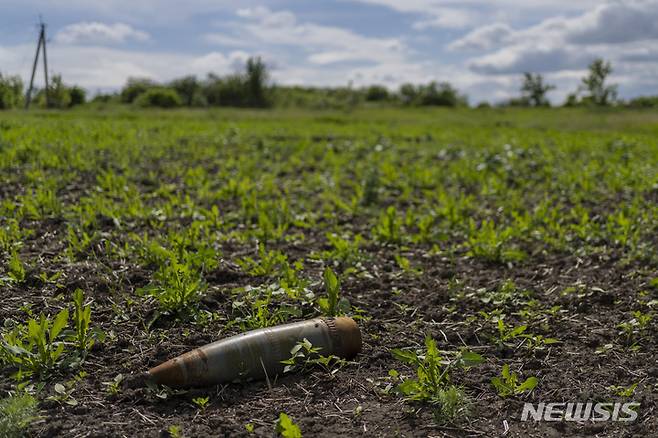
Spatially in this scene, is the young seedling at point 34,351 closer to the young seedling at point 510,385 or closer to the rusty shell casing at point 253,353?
the rusty shell casing at point 253,353

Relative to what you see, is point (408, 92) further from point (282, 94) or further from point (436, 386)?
point (436, 386)

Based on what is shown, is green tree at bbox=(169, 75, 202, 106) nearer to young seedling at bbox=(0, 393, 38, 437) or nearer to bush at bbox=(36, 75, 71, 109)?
bush at bbox=(36, 75, 71, 109)

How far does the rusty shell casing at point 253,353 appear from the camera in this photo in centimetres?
337

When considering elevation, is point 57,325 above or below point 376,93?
below

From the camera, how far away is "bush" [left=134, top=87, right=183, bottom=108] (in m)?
Result: 42.8

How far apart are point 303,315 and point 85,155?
6.71 m

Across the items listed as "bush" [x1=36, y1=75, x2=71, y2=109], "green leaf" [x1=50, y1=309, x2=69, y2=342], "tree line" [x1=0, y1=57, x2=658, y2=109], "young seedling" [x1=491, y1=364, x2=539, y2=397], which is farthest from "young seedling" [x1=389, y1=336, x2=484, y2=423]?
"tree line" [x1=0, y1=57, x2=658, y2=109]

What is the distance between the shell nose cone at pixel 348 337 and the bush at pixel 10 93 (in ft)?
40.4

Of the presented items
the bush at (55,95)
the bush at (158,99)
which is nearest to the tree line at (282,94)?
the bush at (158,99)

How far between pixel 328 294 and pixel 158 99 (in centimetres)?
4229

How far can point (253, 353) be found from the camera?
11.5ft

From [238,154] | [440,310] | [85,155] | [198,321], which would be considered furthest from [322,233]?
[238,154]

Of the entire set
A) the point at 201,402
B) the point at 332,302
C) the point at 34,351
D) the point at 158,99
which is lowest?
the point at 201,402

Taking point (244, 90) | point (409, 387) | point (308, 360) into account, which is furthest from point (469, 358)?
point (244, 90)
